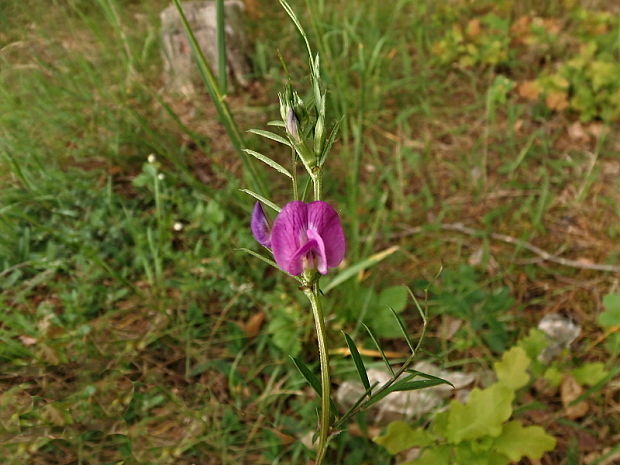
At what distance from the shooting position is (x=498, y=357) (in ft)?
5.13

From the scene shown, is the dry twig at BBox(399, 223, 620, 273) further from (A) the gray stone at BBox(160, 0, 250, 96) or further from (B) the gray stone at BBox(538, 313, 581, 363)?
(A) the gray stone at BBox(160, 0, 250, 96)

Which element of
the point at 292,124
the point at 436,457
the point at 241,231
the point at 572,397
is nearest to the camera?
the point at 292,124

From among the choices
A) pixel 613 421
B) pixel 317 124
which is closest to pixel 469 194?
pixel 613 421

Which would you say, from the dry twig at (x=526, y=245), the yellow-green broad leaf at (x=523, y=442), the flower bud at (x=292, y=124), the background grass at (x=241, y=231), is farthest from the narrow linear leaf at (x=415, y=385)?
the dry twig at (x=526, y=245)

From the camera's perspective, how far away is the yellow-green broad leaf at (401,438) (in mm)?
1085

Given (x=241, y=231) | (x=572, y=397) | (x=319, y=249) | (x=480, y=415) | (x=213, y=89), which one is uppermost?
(x=213, y=89)

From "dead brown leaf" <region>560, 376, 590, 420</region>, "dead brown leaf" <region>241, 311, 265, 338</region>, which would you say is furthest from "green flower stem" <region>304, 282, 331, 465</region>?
"dead brown leaf" <region>560, 376, 590, 420</region>

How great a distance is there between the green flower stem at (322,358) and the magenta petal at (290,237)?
35 mm

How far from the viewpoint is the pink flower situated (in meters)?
0.61

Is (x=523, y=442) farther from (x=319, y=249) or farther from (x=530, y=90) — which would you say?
(x=530, y=90)

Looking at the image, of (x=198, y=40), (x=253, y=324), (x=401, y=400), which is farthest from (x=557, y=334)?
(x=198, y=40)

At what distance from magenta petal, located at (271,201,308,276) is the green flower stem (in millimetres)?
35

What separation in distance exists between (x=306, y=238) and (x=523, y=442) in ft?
2.42

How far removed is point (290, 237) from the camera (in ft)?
2.03
